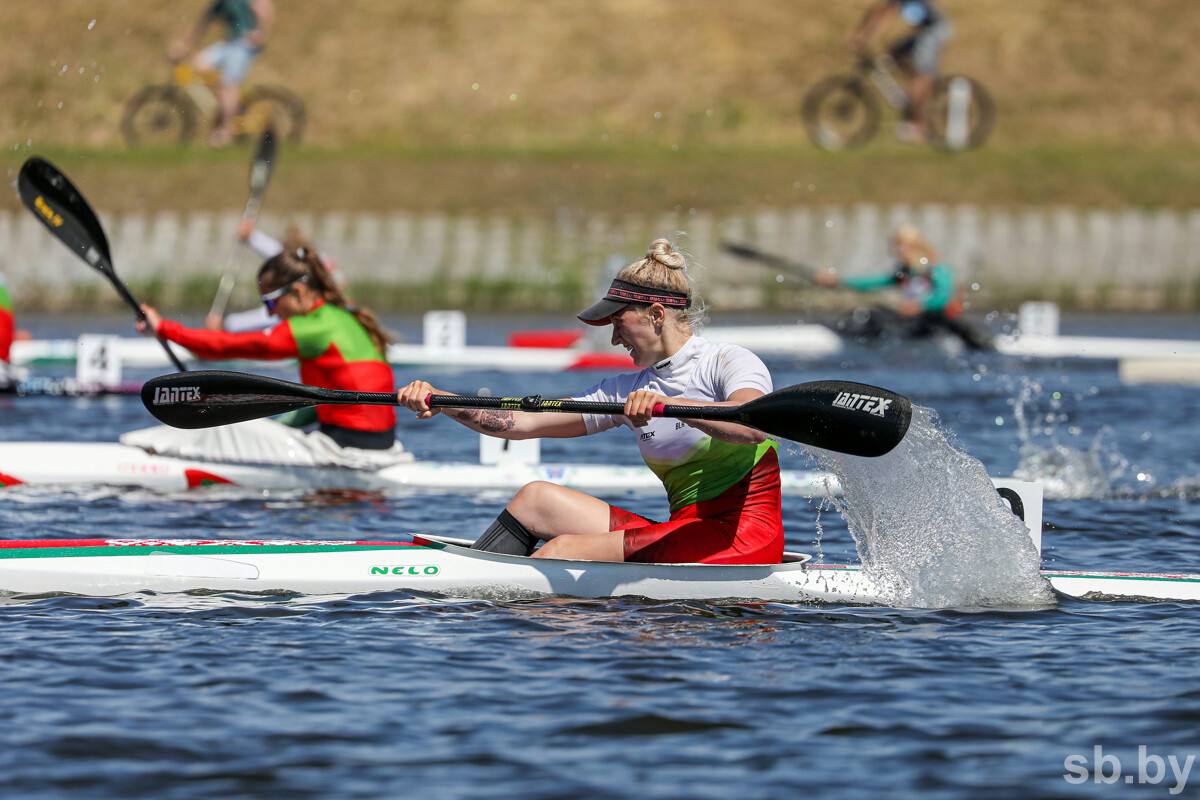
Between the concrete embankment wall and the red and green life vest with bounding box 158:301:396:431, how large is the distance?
14.3 metres

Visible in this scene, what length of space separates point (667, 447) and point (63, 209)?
18.6 feet

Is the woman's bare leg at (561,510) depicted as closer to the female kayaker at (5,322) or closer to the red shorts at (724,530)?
the red shorts at (724,530)

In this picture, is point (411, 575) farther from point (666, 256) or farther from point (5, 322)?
point (5, 322)

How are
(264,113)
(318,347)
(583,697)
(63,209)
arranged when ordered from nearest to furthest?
(583,697) → (318,347) → (63,209) → (264,113)

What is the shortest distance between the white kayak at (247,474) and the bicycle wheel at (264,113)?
15.6 metres

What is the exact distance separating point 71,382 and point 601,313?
8670mm

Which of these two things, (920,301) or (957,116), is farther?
(957,116)

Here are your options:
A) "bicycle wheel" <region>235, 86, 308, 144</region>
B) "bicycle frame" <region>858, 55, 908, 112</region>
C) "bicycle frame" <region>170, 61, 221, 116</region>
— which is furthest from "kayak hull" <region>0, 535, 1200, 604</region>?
"bicycle frame" <region>858, 55, 908, 112</region>

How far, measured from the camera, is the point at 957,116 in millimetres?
26656

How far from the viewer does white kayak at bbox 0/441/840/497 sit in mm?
10625

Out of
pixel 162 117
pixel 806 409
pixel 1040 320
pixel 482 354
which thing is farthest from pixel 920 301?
pixel 162 117

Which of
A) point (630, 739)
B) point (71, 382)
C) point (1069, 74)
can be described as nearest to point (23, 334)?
point (71, 382)

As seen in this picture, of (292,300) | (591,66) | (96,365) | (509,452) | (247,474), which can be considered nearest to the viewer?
(292,300)

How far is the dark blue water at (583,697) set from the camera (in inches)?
205
